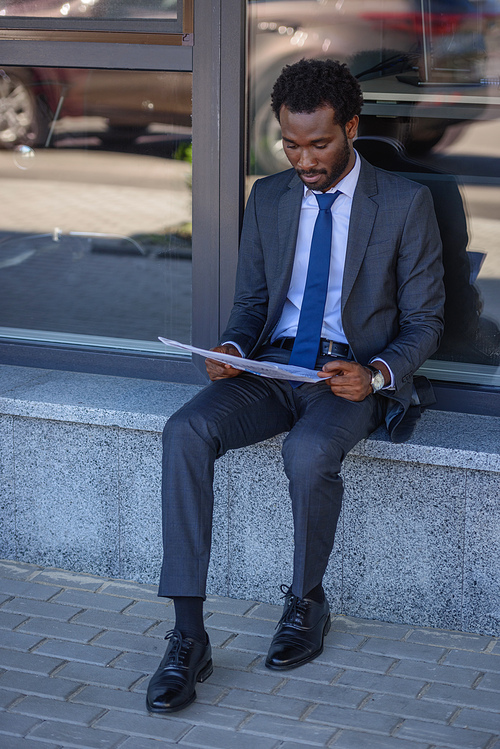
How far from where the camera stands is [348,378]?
2.98m

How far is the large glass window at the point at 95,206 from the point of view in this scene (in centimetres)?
405

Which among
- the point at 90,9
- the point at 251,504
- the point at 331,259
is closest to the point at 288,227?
the point at 331,259

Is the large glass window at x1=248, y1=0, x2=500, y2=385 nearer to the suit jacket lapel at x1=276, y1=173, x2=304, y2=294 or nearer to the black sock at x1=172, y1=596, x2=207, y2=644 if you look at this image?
the suit jacket lapel at x1=276, y1=173, x2=304, y2=294

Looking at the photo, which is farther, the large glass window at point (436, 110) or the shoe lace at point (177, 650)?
the large glass window at point (436, 110)

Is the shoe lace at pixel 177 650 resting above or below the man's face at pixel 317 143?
below

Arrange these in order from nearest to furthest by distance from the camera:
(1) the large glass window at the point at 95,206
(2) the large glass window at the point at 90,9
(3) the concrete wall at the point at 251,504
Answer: (3) the concrete wall at the point at 251,504
(2) the large glass window at the point at 90,9
(1) the large glass window at the point at 95,206

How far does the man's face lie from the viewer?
303 centimetres

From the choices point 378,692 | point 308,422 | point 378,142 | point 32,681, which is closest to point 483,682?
point 378,692

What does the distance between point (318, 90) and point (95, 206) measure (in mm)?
2385

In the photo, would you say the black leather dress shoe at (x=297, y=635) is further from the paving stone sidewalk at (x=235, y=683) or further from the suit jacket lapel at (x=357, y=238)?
the suit jacket lapel at (x=357, y=238)

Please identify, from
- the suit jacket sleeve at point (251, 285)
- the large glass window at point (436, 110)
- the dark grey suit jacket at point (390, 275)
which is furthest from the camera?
the large glass window at point (436, 110)

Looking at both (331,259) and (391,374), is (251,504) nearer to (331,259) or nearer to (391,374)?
(391,374)

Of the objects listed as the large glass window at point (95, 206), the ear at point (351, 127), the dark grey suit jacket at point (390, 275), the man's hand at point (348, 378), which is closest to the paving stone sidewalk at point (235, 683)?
the dark grey suit jacket at point (390, 275)

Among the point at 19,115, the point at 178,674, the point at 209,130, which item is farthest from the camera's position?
the point at 19,115
